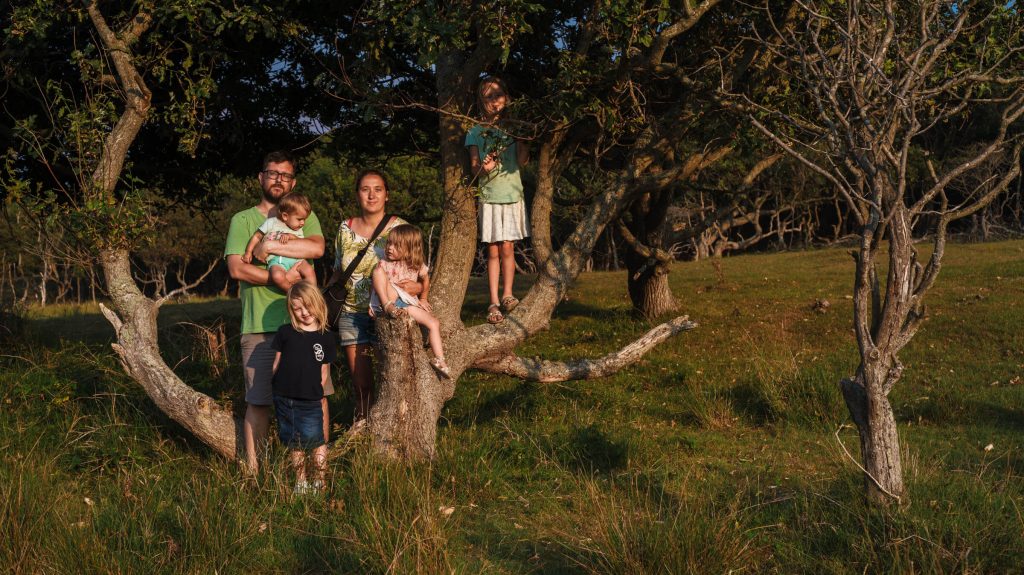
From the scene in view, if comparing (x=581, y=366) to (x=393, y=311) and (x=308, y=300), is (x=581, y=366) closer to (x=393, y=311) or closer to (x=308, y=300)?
(x=393, y=311)

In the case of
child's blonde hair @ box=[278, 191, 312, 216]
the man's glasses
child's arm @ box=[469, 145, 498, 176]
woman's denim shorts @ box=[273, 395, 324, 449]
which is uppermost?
child's arm @ box=[469, 145, 498, 176]

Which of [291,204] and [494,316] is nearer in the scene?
[291,204]

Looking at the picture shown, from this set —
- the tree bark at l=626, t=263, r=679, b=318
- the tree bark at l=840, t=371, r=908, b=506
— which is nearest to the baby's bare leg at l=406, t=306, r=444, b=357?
the tree bark at l=840, t=371, r=908, b=506

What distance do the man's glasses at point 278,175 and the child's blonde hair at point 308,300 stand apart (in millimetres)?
1034

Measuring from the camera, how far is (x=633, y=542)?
16.3 ft

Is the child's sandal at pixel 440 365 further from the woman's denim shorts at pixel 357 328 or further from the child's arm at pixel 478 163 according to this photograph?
the child's arm at pixel 478 163

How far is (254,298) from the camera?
646 centimetres

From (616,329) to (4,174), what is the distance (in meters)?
8.43

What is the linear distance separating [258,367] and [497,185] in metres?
2.68

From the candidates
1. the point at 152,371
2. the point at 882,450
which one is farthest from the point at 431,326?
the point at 882,450

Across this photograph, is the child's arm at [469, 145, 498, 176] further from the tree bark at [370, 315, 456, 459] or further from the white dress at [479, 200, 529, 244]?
the tree bark at [370, 315, 456, 459]

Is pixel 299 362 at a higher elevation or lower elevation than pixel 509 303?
lower

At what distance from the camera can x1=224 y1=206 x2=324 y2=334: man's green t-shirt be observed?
21.1 feet

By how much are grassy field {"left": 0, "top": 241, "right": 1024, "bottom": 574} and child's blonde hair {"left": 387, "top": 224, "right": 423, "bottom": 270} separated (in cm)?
131
